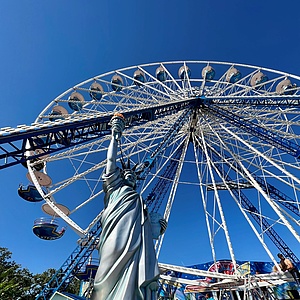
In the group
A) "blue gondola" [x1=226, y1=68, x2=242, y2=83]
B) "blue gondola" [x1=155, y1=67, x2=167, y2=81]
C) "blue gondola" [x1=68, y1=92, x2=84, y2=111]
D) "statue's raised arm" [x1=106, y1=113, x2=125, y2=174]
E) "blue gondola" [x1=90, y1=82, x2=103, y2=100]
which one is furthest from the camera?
"blue gondola" [x1=155, y1=67, x2=167, y2=81]

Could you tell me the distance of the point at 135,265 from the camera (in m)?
4.15

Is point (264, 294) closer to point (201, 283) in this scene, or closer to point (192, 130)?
point (201, 283)

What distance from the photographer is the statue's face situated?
5641 millimetres

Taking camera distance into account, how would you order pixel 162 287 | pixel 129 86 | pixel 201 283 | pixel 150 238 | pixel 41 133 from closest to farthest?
pixel 150 238, pixel 41 133, pixel 201 283, pixel 162 287, pixel 129 86

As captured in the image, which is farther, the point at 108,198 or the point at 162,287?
the point at 162,287

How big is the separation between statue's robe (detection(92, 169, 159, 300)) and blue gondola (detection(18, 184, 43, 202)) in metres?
11.2

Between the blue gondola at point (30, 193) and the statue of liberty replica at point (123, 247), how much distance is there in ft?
36.8

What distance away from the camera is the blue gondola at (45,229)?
14.4 m

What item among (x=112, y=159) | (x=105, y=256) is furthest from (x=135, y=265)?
(x=112, y=159)

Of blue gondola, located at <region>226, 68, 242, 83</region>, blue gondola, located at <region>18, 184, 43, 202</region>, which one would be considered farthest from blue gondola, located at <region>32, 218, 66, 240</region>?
blue gondola, located at <region>226, 68, 242, 83</region>

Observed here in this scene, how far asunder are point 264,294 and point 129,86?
53.8 ft

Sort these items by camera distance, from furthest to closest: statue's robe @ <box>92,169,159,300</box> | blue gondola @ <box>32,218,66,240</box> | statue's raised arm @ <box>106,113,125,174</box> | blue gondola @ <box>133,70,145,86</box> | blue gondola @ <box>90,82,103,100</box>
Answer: blue gondola @ <box>133,70,145,86</box>
blue gondola @ <box>90,82,103,100</box>
blue gondola @ <box>32,218,66,240</box>
statue's raised arm @ <box>106,113,125,174</box>
statue's robe @ <box>92,169,159,300</box>

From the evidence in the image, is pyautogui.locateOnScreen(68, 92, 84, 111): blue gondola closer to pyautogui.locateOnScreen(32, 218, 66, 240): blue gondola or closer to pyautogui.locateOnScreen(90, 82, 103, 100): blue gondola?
pyautogui.locateOnScreen(90, 82, 103, 100): blue gondola

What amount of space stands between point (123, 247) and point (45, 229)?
40.1 feet
